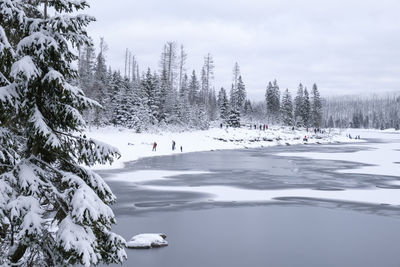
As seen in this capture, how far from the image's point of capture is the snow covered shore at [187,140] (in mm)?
45531

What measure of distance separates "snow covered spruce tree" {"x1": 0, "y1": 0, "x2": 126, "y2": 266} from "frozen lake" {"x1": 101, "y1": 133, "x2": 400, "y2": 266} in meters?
6.59

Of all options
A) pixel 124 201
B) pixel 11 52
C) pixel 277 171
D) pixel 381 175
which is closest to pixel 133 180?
pixel 124 201

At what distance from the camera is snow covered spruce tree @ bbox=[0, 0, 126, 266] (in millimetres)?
4594

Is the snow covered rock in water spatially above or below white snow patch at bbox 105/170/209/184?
below

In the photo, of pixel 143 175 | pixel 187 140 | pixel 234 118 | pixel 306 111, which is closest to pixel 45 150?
pixel 143 175

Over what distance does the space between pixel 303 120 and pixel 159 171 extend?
72529 mm

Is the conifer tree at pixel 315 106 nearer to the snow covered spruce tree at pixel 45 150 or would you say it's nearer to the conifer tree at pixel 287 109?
the conifer tree at pixel 287 109

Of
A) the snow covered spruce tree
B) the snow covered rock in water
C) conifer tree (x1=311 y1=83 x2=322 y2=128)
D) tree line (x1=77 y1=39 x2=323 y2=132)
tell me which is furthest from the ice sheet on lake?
conifer tree (x1=311 y1=83 x2=322 y2=128)

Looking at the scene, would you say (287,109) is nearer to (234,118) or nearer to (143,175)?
(234,118)

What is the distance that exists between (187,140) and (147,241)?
4525 centimetres

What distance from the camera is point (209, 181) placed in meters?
27.1

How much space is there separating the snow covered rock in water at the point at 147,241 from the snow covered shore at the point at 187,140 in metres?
20.0

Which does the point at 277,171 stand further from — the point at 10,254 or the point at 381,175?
the point at 10,254

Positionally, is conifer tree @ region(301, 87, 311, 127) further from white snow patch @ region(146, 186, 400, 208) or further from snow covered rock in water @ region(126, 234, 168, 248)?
snow covered rock in water @ region(126, 234, 168, 248)
